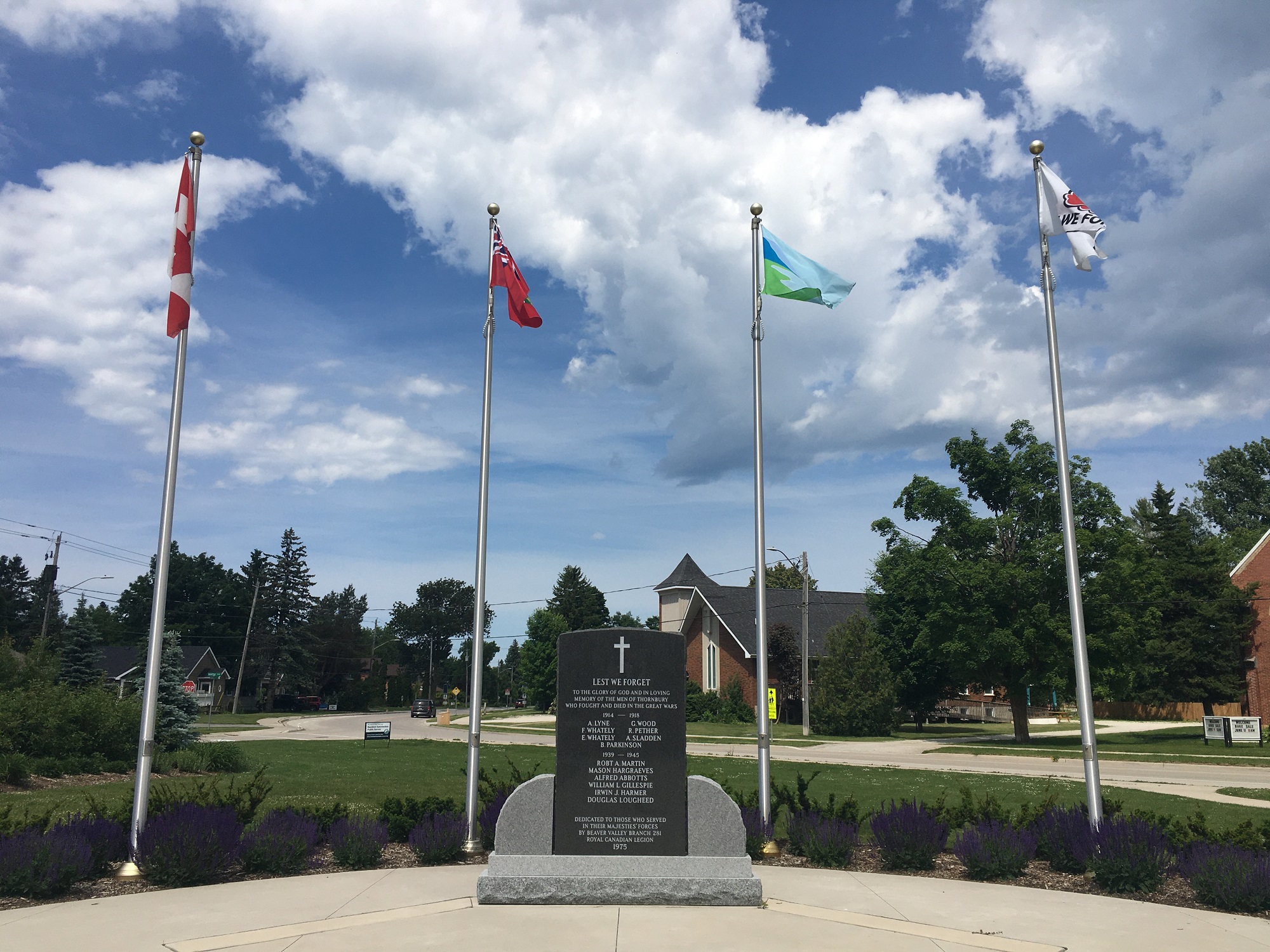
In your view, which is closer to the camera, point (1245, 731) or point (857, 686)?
point (1245, 731)

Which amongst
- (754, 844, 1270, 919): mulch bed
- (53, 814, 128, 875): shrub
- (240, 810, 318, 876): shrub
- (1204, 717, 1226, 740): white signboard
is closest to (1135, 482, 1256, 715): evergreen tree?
(1204, 717, 1226, 740): white signboard

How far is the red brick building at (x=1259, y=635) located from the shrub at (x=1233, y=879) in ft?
160

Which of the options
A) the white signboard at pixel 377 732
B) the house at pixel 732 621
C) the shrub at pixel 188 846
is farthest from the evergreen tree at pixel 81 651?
the shrub at pixel 188 846

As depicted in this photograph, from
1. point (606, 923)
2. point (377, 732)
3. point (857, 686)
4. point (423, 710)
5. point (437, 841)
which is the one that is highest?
point (857, 686)

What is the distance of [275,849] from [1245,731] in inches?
1539

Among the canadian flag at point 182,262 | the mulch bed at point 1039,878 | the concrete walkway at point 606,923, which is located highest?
the canadian flag at point 182,262

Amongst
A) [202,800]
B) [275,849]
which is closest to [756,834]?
[275,849]

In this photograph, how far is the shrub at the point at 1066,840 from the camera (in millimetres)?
10203

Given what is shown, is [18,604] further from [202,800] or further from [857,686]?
[202,800]

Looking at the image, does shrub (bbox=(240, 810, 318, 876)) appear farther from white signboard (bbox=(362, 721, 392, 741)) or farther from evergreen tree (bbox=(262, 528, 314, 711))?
evergreen tree (bbox=(262, 528, 314, 711))

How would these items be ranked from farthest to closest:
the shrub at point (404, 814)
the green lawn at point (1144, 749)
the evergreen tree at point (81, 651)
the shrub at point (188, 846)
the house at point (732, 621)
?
the house at point (732, 621)
the evergreen tree at point (81, 651)
the green lawn at point (1144, 749)
the shrub at point (404, 814)
the shrub at point (188, 846)

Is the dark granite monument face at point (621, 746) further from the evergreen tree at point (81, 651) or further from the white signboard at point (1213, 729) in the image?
the evergreen tree at point (81, 651)

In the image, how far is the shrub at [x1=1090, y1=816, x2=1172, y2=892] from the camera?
9.51 meters

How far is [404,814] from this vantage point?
39.5 feet
